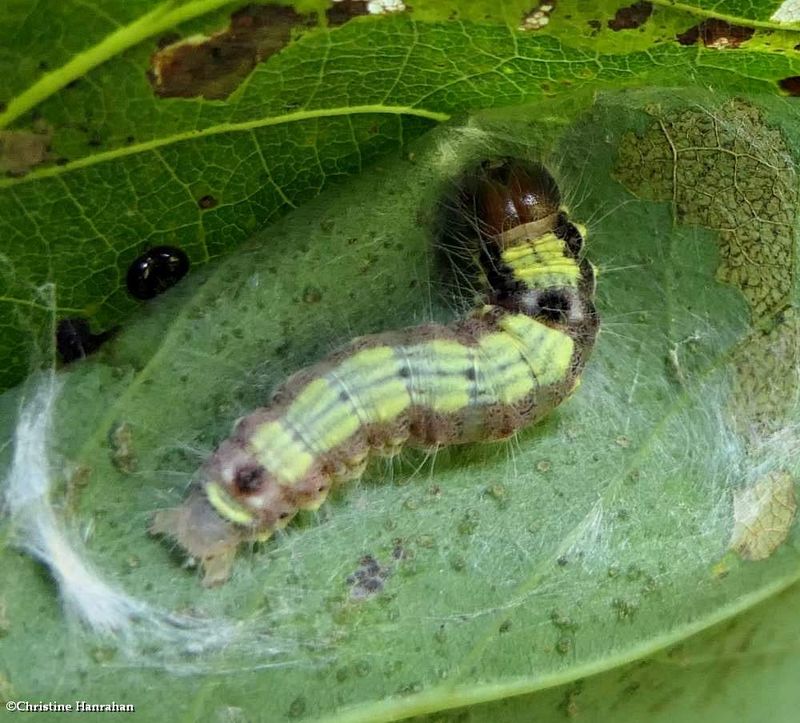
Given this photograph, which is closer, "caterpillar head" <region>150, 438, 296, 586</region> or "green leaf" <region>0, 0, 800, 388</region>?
"green leaf" <region>0, 0, 800, 388</region>

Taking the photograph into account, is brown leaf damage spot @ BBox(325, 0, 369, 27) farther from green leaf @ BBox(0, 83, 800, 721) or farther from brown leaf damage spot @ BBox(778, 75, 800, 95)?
brown leaf damage spot @ BBox(778, 75, 800, 95)

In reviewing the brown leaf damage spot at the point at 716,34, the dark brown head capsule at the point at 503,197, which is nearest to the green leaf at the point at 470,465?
the dark brown head capsule at the point at 503,197

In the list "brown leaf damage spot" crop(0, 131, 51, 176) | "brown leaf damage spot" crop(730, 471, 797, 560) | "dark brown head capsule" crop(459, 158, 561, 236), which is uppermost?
"brown leaf damage spot" crop(0, 131, 51, 176)

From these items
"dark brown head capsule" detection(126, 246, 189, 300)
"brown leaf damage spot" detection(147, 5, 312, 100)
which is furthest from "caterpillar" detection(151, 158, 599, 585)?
"brown leaf damage spot" detection(147, 5, 312, 100)

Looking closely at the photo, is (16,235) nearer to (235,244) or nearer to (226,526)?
(235,244)

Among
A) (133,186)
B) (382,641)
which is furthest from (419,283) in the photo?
(382,641)

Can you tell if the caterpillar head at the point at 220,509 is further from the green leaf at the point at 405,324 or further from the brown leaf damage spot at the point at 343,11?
the brown leaf damage spot at the point at 343,11

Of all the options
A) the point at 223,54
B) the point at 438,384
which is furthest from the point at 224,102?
the point at 438,384
